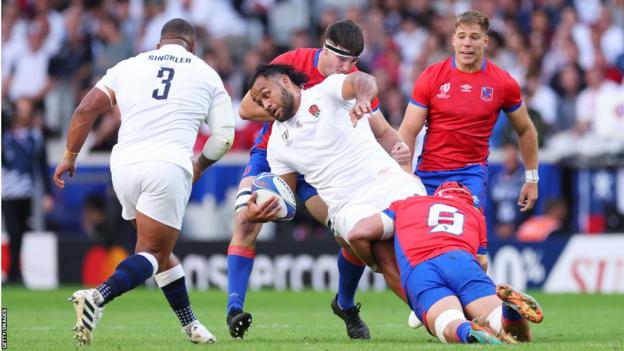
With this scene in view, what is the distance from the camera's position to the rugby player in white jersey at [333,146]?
360 inches

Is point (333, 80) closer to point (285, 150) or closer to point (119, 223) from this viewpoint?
point (285, 150)

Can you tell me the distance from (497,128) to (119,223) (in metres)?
5.45

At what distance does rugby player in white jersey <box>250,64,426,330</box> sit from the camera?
9133mm

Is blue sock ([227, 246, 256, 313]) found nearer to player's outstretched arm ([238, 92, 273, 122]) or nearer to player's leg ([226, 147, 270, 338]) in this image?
player's leg ([226, 147, 270, 338])

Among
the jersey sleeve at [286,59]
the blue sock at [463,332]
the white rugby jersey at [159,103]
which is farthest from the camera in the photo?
the jersey sleeve at [286,59]

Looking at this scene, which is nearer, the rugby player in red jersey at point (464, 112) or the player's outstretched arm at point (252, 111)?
the player's outstretched arm at point (252, 111)

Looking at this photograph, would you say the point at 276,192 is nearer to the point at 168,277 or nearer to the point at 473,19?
the point at 168,277

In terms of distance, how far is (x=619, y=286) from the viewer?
16.2 meters

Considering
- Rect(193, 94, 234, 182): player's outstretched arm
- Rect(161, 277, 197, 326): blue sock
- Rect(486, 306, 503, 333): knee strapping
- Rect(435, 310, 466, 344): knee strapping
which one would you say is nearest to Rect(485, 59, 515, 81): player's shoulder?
Rect(193, 94, 234, 182): player's outstretched arm

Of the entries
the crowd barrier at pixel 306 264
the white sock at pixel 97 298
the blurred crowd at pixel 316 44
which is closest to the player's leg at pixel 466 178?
the white sock at pixel 97 298

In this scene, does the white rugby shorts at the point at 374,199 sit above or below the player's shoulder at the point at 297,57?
below

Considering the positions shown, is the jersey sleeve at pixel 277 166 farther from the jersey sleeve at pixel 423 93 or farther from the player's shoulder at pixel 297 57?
the jersey sleeve at pixel 423 93

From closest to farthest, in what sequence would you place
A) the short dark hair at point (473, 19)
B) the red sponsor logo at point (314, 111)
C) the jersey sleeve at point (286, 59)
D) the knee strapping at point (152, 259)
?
1. the knee strapping at point (152, 259)
2. the red sponsor logo at point (314, 111)
3. the jersey sleeve at point (286, 59)
4. the short dark hair at point (473, 19)

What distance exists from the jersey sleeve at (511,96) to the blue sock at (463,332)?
3.15 m
